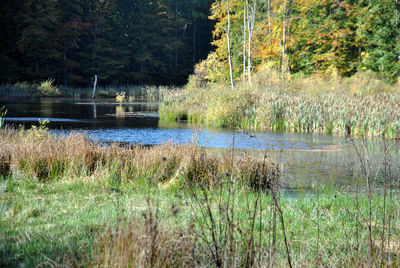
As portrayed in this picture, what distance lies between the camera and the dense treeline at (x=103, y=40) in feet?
132

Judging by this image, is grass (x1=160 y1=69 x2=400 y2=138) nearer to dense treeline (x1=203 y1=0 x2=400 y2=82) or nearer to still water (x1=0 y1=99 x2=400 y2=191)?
still water (x1=0 y1=99 x2=400 y2=191)

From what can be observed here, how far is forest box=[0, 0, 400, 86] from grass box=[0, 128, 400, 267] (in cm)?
1905

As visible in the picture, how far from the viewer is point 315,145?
39.2 feet

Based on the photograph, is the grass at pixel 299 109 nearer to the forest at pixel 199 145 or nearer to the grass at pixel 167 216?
the forest at pixel 199 145

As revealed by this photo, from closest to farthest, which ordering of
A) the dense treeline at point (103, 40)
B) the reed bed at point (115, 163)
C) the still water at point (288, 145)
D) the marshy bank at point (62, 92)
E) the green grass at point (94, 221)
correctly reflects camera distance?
the green grass at point (94, 221) → the reed bed at point (115, 163) → the still water at point (288, 145) → the marshy bank at point (62, 92) → the dense treeline at point (103, 40)

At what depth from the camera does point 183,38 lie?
55.9m

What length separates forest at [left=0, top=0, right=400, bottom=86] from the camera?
94.1 ft

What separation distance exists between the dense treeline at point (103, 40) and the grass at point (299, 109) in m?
24.8

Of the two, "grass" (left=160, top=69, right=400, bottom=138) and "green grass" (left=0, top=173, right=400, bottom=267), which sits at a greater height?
"grass" (left=160, top=69, right=400, bottom=138)

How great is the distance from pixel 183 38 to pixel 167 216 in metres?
53.7

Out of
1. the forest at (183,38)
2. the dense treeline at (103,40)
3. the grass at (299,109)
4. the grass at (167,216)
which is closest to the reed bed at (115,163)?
the grass at (167,216)

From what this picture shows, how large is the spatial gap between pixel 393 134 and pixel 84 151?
991 centimetres

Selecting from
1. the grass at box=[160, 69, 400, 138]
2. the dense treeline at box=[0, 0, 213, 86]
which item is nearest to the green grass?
the grass at box=[160, 69, 400, 138]

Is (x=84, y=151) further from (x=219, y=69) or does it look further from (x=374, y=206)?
(x=219, y=69)
